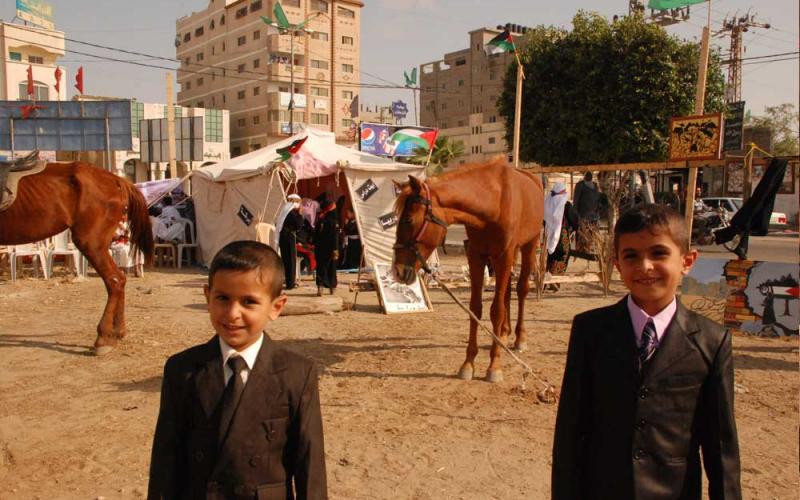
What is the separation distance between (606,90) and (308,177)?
15.9 metres

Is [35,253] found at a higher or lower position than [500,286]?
lower

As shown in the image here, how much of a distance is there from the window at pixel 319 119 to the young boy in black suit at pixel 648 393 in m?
68.7

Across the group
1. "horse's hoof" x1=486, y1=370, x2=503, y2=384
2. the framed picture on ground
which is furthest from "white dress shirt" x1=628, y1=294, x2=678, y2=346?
the framed picture on ground

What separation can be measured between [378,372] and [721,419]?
4.52 m

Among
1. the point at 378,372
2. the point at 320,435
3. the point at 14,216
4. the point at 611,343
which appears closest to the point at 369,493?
the point at 320,435

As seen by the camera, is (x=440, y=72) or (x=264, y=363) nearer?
(x=264, y=363)

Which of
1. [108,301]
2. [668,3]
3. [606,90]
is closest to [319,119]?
[606,90]

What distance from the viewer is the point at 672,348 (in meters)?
1.97

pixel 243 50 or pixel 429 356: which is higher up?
pixel 243 50

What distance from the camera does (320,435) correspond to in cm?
204

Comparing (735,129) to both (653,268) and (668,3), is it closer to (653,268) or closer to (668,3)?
(668,3)

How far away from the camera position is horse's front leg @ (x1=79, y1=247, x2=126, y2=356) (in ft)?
23.0

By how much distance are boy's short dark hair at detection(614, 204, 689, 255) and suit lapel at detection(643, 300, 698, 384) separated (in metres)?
0.27

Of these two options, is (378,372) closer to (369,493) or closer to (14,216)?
(369,493)
